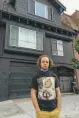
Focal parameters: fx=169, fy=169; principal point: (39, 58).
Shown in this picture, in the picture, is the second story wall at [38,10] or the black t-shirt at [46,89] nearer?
the black t-shirt at [46,89]

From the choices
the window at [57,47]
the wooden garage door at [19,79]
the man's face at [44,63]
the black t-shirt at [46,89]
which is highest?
the window at [57,47]

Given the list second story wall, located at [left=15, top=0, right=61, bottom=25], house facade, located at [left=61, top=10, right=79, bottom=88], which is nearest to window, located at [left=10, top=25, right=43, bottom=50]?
second story wall, located at [left=15, top=0, right=61, bottom=25]

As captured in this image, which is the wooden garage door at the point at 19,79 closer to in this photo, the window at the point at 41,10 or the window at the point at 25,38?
the window at the point at 25,38

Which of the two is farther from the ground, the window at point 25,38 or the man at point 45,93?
the window at point 25,38

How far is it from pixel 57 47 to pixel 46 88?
13.7m

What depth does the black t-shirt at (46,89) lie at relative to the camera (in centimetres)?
298

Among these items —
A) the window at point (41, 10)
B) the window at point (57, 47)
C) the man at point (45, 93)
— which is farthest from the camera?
the window at point (41, 10)

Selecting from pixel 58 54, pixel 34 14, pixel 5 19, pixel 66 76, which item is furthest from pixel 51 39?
pixel 5 19

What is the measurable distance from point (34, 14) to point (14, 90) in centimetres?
743

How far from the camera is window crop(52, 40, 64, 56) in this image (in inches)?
642

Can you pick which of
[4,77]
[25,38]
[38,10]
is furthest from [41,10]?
[4,77]

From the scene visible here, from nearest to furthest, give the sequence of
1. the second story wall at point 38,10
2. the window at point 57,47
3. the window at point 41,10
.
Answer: the second story wall at point 38,10 < the window at point 57,47 < the window at point 41,10

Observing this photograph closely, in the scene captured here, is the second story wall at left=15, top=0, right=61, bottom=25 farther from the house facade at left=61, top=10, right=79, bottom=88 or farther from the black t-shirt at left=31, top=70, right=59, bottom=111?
the black t-shirt at left=31, top=70, right=59, bottom=111

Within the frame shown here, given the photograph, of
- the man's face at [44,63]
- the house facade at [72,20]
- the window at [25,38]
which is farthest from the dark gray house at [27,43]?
the man's face at [44,63]
